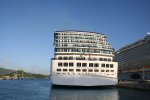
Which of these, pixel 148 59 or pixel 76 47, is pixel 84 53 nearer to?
pixel 76 47

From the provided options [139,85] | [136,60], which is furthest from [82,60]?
[136,60]

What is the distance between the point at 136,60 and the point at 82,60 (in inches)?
2388

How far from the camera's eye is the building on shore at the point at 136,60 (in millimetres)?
98369

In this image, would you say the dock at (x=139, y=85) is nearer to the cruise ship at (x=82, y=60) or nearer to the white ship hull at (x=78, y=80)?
the cruise ship at (x=82, y=60)

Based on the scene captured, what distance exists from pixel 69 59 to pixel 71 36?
7.61 meters

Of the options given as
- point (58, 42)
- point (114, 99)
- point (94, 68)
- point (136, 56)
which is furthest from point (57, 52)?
point (136, 56)

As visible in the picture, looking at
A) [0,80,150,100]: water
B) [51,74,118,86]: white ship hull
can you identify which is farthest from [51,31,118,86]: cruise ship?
[0,80,150,100]: water

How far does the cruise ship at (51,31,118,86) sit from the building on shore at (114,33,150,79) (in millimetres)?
25695

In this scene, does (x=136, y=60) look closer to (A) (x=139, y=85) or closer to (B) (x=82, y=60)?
(A) (x=139, y=85)

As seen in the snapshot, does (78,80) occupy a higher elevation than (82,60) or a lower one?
lower

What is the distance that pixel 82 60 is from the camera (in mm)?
68500

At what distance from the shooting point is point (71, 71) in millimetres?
66688

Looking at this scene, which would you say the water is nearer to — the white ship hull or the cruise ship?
the white ship hull

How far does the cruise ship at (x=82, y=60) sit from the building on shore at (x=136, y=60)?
25.7 meters
